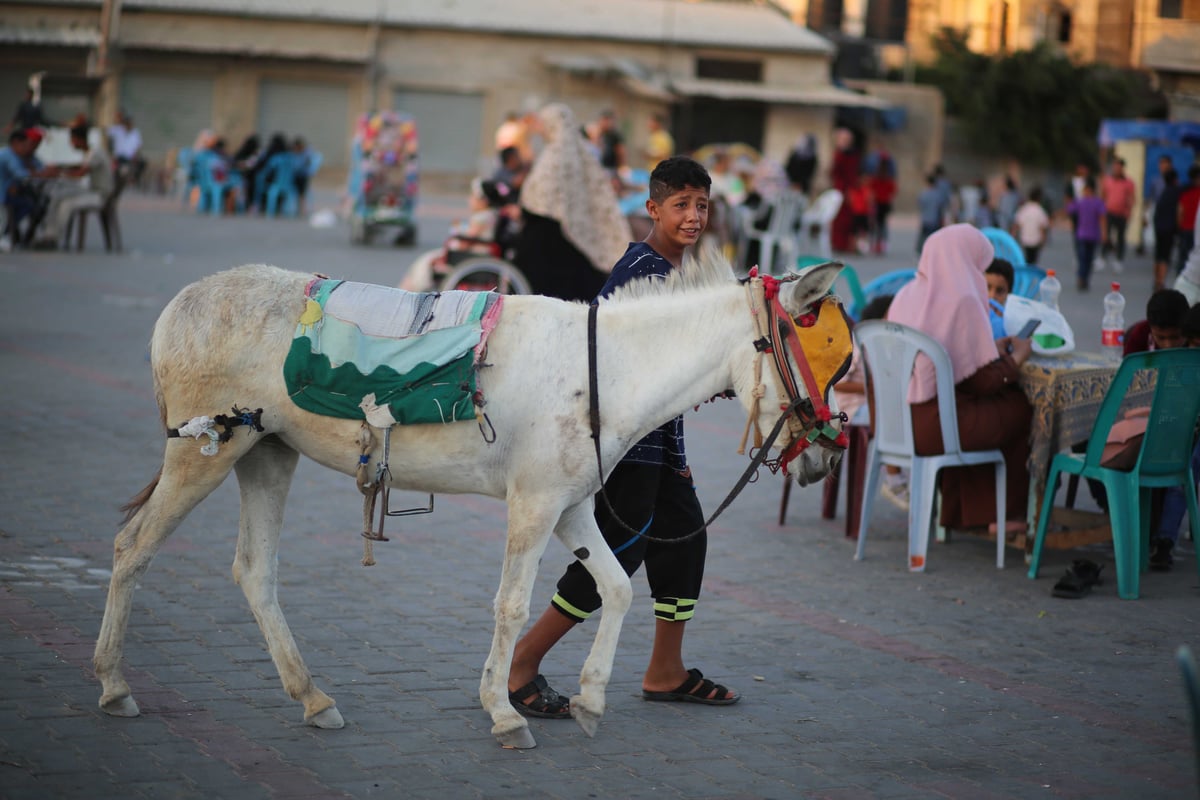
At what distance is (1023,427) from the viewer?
7.23 meters

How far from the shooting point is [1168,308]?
720 centimetres

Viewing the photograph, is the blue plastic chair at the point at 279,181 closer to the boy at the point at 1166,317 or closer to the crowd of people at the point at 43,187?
the crowd of people at the point at 43,187

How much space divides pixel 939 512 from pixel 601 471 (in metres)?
3.74

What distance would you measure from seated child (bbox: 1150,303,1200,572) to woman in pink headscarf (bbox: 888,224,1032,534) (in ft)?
2.50

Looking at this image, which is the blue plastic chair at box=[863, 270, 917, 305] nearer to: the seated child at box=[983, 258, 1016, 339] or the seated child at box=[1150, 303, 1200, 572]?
the seated child at box=[983, 258, 1016, 339]

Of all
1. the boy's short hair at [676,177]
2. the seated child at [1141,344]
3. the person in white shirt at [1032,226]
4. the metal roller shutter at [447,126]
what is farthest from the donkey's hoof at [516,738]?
the metal roller shutter at [447,126]

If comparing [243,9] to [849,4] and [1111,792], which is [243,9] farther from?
[1111,792]

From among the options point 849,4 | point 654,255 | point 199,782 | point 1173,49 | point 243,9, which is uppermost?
point 849,4

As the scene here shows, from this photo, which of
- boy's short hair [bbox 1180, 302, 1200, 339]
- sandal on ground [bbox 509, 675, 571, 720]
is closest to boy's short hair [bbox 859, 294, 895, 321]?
boy's short hair [bbox 1180, 302, 1200, 339]

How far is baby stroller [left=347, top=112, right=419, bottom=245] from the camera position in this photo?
2264 cm

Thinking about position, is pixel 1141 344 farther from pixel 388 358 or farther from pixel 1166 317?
pixel 388 358

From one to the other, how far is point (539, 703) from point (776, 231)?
16.5m

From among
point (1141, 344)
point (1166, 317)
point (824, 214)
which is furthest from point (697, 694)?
point (824, 214)

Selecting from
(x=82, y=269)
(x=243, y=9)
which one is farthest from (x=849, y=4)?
(x=82, y=269)
